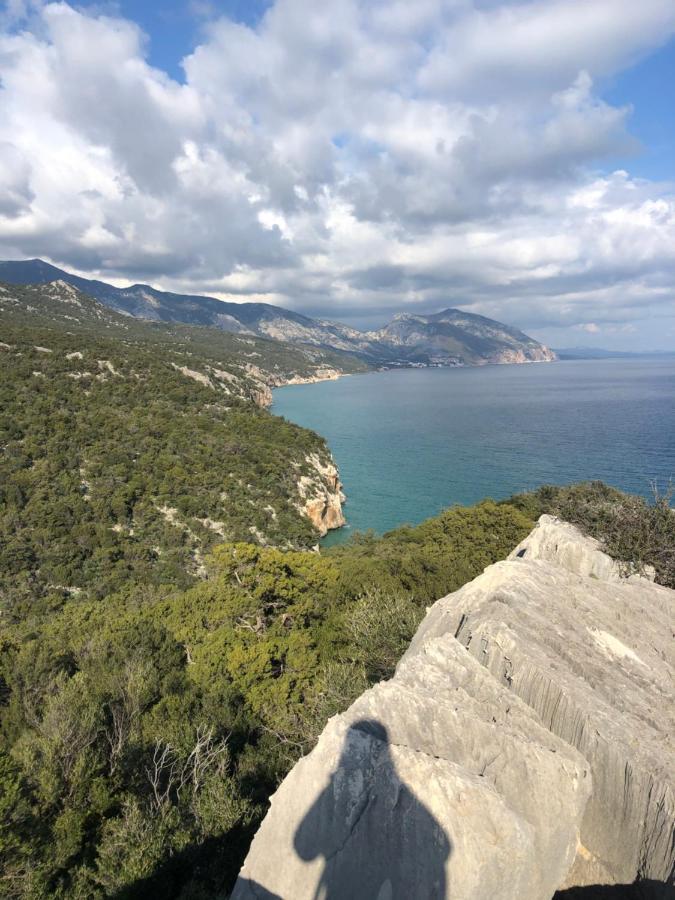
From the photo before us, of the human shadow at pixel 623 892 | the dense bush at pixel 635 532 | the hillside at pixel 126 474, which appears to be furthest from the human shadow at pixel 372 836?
the hillside at pixel 126 474

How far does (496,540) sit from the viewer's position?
31.3m

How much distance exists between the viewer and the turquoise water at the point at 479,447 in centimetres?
6356

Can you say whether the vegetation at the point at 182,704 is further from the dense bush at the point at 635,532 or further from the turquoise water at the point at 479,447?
the turquoise water at the point at 479,447

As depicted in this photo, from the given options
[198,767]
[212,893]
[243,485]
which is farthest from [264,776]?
[243,485]

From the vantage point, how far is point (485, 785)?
6.98 m

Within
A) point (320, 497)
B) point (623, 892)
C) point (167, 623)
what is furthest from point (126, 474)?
point (623, 892)

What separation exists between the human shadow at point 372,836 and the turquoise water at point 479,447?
45827 mm

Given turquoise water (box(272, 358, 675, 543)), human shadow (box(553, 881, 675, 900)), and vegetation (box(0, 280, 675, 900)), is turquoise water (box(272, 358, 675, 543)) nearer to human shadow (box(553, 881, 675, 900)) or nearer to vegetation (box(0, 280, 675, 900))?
vegetation (box(0, 280, 675, 900))

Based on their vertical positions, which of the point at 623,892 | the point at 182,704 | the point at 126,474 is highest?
the point at 623,892

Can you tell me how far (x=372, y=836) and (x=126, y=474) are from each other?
143 ft

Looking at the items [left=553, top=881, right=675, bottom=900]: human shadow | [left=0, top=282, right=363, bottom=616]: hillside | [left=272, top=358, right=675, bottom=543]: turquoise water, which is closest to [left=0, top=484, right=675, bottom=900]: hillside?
[left=553, top=881, right=675, bottom=900]: human shadow

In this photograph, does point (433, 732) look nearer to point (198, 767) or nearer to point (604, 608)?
point (604, 608)

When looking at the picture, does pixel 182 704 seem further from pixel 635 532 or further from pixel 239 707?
pixel 635 532

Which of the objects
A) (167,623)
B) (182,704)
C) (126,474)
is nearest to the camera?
(182,704)
